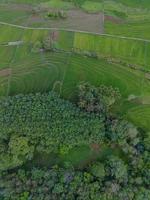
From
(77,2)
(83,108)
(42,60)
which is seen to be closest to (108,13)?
(77,2)

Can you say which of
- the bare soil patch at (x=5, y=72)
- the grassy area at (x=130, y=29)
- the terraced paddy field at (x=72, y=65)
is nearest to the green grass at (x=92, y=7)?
the grassy area at (x=130, y=29)

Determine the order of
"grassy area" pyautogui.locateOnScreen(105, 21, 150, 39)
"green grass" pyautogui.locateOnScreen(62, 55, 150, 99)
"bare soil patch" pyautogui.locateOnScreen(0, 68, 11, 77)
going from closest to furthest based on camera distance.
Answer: "green grass" pyautogui.locateOnScreen(62, 55, 150, 99) < "bare soil patch" pyautogui.locateOnScreen(0, 68, 11, 77) < "grassy area" pyautogui.locateOnScreen(105, 21, 150, 39)

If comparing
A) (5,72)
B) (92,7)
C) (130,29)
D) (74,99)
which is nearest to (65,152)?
(74,99)

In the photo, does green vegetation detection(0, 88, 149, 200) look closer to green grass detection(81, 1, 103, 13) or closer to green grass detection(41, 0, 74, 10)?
green grass detection(81, 1, 103, 13)

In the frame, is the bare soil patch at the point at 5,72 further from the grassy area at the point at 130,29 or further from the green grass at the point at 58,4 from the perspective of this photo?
the grassy area at the point at 130,29

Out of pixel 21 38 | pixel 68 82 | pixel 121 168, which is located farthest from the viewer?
pixel 21 38

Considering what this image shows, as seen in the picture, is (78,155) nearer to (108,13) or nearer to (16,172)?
(16,172)

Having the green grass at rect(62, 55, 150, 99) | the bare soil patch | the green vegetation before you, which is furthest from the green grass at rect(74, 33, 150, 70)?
the bare soil patch

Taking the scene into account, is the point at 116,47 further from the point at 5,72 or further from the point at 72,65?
the point at 5,72
